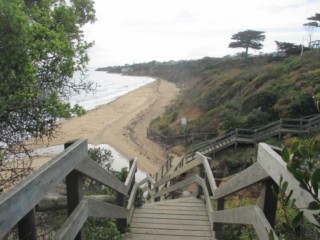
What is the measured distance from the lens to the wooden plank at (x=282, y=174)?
4.46 ft

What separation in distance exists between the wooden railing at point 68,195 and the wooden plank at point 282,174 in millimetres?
1077

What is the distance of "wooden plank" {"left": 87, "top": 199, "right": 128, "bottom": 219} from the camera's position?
7.99 ft

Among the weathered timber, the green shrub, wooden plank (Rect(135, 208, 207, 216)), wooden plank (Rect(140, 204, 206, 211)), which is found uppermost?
the weathered timber

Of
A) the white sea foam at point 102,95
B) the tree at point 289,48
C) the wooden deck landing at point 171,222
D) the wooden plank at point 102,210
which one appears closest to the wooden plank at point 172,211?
the wooden deck landing at point 171,222

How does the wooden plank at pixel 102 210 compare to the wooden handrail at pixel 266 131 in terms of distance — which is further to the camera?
the wooden handrail at pixel 266 131

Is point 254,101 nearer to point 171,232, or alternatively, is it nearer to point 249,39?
point 171,232

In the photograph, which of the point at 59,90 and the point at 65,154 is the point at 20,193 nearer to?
the point at 65,154

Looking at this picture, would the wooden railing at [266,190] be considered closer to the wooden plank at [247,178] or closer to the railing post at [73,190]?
the wooden plank at [247,178]

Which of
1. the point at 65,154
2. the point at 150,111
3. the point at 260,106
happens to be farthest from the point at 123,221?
the point at 150,111

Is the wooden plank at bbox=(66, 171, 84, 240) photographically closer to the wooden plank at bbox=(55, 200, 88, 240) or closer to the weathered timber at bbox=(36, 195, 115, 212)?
the wooden plank at bbox=(55, 200, 88, 240)

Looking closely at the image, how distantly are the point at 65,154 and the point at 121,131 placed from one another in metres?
30.0

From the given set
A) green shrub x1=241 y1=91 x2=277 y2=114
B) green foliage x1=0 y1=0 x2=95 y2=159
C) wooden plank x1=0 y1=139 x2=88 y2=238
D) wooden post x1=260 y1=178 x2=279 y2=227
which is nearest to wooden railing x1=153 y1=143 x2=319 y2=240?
wooden post x1=260 y1=178 x2=279 y2=227

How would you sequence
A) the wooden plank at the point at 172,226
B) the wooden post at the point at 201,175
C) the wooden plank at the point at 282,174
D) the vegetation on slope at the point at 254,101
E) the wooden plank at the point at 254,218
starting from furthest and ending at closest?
the vegetation on slope at the point at 254,101 < the wooden post at the point at 201,175 < the wooden plank at the point at 172,226 < the wooden plank at the point at 254,218 < the wooden plank at the point at 282,174

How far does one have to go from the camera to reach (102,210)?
2.81 m
